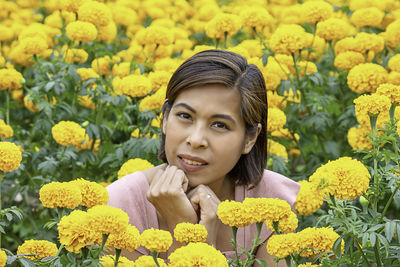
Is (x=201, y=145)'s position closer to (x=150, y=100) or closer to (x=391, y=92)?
(x=391, y=92)

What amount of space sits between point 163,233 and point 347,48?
270 centimetres

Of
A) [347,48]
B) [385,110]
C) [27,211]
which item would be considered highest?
[385,110]

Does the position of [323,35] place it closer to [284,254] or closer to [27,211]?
[27,211]

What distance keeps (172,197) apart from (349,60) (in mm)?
1899

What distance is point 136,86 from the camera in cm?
352

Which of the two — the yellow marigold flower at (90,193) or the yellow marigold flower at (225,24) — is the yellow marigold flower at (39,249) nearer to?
the yellow marigold flower at (90,193)

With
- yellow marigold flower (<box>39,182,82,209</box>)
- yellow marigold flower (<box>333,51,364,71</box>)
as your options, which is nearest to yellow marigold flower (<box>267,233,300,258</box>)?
yellow marigold flower (<box>39,182,82,209</box>)

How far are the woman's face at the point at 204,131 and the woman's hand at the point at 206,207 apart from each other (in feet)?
0.21

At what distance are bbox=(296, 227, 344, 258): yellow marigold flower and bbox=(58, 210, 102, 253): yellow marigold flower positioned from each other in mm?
623

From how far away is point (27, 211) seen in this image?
3959mm

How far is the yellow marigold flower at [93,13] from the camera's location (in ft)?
13.6

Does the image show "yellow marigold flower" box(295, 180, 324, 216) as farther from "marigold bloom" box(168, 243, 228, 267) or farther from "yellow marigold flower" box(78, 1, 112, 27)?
"yellow marigold flower" box(78, 1, 112, 27)

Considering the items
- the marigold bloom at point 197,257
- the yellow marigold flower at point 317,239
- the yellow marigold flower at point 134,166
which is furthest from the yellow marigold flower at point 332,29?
the marigold bloom at point 197,257

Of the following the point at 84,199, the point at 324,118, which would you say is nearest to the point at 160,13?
the point at 324,118
